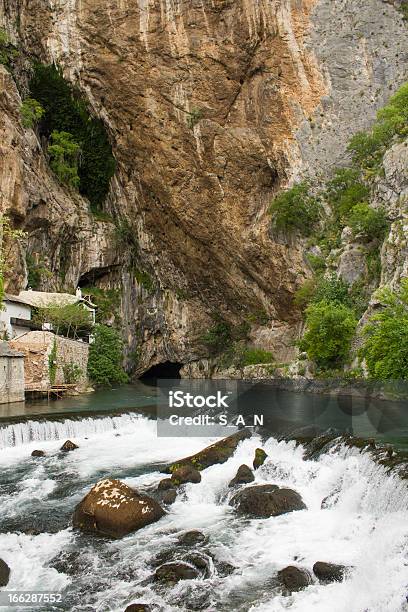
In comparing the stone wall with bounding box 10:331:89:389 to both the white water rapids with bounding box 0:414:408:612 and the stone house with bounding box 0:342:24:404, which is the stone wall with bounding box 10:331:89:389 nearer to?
the stone house with bounding box 0:342:24:404

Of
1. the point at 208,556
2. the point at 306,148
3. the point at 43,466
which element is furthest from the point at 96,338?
the point at 208,556

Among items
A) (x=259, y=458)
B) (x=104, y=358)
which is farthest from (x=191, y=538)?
(x=104, y=358)

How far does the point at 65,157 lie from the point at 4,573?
3961 cm

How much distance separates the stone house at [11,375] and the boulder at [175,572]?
17.9m

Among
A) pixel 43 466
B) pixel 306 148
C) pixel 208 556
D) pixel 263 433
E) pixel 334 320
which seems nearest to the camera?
pixel 208 556

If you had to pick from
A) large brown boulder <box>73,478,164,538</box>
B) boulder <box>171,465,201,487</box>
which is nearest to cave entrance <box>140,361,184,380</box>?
boulder <box>171,465,201,487</box>

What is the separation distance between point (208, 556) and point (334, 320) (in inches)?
719

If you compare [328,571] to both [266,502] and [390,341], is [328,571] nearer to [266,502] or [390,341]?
[266,502]

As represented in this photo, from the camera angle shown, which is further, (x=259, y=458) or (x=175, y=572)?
(x=259, y=458)

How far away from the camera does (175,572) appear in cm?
862

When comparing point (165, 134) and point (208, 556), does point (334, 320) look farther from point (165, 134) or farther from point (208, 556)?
point (165, 134)

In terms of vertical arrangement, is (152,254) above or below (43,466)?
above

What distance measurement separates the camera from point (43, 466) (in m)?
15.4

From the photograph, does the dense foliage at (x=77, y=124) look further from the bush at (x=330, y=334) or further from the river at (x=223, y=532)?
the river at (x=223, y=532)
